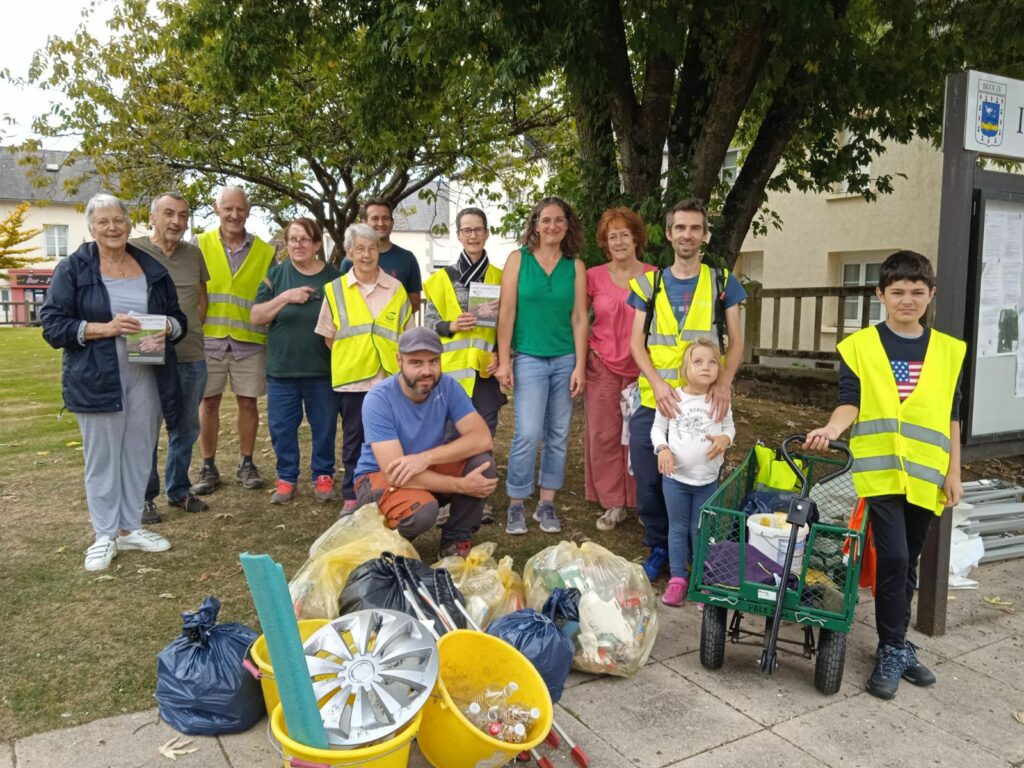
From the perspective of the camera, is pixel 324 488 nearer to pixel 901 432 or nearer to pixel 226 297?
pixel 226 297

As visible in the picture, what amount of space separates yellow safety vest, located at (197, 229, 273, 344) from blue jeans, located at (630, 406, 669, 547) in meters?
2.90

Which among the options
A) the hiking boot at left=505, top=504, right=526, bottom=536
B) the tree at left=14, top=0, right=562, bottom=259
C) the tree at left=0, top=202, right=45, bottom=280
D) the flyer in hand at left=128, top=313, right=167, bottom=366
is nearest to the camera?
the flyer in hand at left=128, top=313, right=167, bottom=366

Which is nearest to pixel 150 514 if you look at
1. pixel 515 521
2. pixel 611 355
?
pixel 515 521

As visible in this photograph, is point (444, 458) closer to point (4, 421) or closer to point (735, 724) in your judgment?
point (735, 724)

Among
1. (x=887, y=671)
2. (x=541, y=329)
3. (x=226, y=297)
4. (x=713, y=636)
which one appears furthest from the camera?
(x=226, y=297)

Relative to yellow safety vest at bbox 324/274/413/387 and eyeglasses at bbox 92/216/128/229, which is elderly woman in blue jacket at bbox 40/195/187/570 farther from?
yellow safety vest at bbox 324/274/413/387

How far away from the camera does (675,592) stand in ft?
14.1

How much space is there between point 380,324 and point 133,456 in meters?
1.68

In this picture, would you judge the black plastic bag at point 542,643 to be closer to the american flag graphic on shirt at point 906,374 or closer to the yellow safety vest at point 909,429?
the yellow safety vest at point 909,429

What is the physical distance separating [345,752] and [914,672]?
8.38 feet

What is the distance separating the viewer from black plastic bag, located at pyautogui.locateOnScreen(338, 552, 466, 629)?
10.7 ft

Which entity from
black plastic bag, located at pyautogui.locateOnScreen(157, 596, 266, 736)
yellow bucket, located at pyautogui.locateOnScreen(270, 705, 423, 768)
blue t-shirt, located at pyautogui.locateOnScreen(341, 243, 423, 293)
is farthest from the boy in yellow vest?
blue t-shirt, located at pyautogui.locateOnScreen(341, 243, 423, 293)

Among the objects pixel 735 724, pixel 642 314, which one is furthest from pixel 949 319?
pixel 735 724

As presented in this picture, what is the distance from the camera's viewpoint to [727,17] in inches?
244
